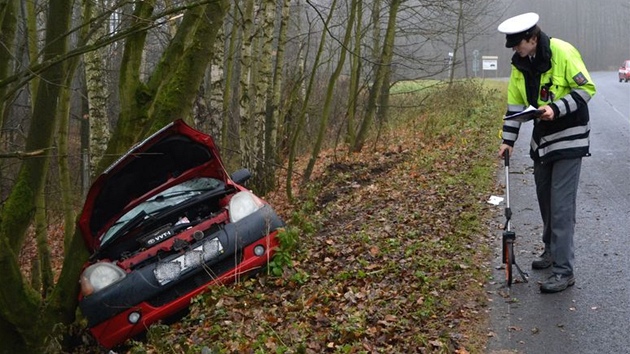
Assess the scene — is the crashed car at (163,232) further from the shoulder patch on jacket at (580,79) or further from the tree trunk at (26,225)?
the shoulder patch on jacket at (580,79)

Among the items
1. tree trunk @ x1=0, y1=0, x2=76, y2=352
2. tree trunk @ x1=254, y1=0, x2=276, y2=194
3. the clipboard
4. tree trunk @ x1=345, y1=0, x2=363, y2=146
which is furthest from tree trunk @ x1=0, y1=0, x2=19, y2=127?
tree trunk @ x1=345, y1=0, x2=363, y2=146

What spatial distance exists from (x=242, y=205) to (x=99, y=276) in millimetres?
1571

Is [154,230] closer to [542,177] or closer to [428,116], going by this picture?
[542,177]

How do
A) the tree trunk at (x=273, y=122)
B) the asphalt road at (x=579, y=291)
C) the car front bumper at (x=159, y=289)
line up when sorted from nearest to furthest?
the asphalt road at (x=579, y=291) < the car front bumper at (x=159, y=289) < the tree trunk at (x=273, y=122)

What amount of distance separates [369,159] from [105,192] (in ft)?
32.5

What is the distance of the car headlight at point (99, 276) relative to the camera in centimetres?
670

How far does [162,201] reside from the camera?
25.1ft

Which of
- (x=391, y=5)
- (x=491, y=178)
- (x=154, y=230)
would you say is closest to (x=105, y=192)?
(x=154, y=230)

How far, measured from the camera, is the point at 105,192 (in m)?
7.42

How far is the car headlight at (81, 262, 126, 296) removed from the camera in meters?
6.70

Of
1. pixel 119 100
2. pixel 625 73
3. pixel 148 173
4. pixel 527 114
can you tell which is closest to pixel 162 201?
pixel 148 173

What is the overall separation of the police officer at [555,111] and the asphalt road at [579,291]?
26cm

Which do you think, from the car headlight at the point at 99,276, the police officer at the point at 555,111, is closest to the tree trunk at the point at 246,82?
the car headlight at the point at 99,276

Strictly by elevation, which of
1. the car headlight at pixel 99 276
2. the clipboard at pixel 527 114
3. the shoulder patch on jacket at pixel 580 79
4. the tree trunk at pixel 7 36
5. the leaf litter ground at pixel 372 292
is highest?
the tree trunk at pixel 7 36
